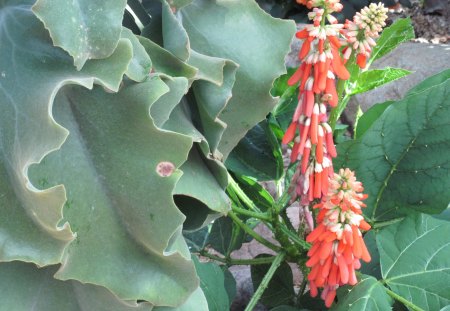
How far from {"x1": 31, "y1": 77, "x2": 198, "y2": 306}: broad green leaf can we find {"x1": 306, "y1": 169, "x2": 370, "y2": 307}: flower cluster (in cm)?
29

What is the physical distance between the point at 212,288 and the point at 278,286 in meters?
0.30

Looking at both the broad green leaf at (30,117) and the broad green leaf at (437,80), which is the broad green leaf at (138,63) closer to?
the broad green leaf at (30,117)

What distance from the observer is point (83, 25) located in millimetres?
718

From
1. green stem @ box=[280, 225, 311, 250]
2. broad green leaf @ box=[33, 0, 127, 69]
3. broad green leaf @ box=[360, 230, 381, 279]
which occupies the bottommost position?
broad green leaf @ box=[360, 230, 381, 279]

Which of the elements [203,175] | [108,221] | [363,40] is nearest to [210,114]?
[203,175]

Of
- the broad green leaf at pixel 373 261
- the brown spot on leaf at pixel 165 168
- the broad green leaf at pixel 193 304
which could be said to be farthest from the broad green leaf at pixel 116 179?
the broad green leaf at pixel 373 261

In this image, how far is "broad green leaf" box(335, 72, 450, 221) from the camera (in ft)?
3.69

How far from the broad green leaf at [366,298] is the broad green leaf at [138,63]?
0.47m

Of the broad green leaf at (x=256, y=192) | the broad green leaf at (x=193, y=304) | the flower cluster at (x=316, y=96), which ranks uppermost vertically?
the flower cluster at (x=316, y=96)

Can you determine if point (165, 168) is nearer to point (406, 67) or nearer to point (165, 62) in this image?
point (165, 62)

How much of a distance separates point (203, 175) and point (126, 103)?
15 cm

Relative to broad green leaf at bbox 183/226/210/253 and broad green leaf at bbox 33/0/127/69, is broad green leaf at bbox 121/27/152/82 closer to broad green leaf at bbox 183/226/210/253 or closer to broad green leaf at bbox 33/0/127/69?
broad green leaf at bbox 33/0/127/69

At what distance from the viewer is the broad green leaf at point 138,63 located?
0.76 metres

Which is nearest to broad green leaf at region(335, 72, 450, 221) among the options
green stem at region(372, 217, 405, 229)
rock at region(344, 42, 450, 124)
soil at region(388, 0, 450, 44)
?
green stem at region(372, 217, 405, 229)
